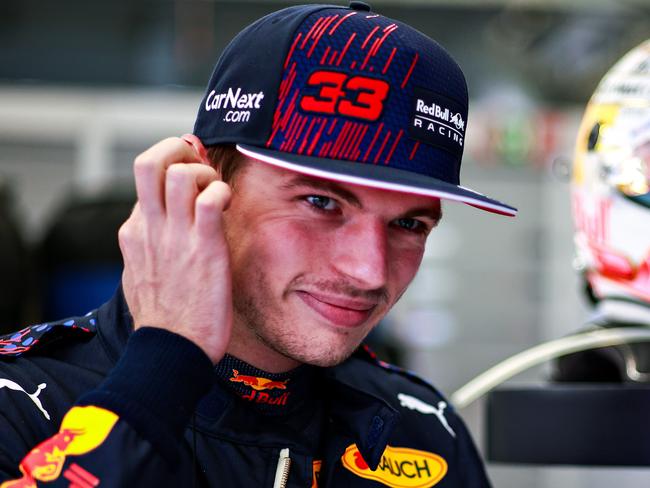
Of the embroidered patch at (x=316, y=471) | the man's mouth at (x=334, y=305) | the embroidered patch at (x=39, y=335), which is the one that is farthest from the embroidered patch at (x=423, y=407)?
the embroidered patch at (x=39, y=335)

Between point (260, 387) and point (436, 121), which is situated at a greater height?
point (436, 121)

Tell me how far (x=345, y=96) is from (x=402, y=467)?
0.46m

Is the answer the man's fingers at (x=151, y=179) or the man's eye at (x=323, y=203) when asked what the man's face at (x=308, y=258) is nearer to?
the man's eye at (x=323, y=203)

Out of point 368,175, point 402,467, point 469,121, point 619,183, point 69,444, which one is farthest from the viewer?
point 469,121

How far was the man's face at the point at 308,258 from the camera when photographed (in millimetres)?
1019

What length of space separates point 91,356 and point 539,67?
4.22 meters

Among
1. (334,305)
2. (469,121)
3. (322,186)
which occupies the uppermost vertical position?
(322,186)

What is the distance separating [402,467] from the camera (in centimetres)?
121

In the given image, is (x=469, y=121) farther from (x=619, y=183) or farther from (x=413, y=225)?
(x=413, y=225)

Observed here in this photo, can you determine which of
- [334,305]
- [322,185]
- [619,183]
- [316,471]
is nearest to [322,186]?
[322,185]

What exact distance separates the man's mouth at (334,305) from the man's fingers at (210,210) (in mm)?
166

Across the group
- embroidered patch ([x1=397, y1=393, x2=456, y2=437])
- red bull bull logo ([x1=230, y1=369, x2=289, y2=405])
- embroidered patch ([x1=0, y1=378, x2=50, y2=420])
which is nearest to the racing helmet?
embroidered patch ([x1=397, y1=393, x2=456, y2=437])

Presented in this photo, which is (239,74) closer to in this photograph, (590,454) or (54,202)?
(590,454)

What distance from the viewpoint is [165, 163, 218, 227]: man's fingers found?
0.88 m
